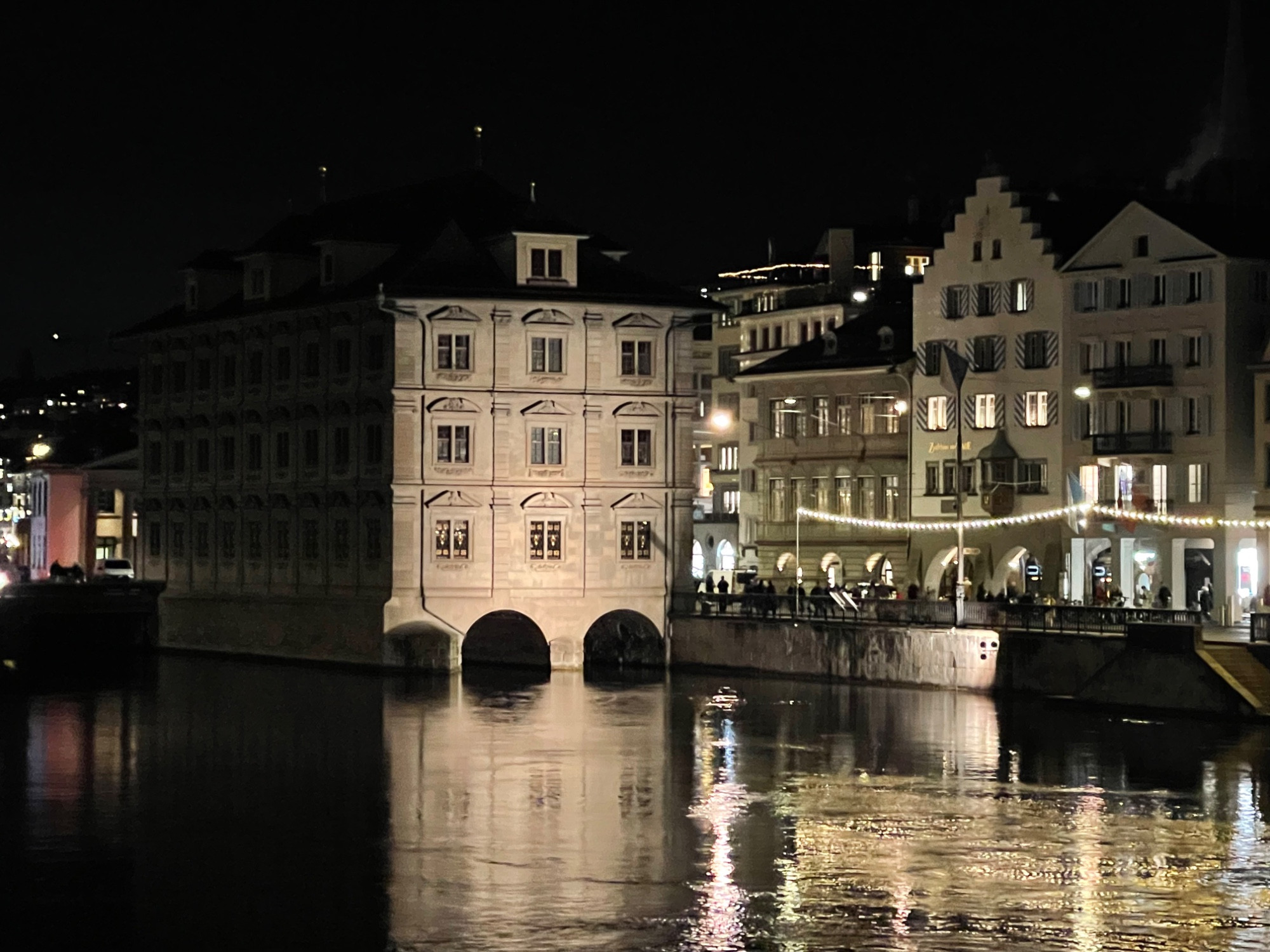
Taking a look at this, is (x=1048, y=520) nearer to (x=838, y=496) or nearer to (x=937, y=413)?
(x=937, y=413)

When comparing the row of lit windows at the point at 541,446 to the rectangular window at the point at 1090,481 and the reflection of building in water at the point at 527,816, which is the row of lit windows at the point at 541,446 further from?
the rectangular window at the point at 1090,481

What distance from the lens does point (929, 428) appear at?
320 feet

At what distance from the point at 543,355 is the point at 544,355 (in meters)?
0.04

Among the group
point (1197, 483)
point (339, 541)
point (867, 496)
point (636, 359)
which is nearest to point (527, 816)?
point (636, 359)

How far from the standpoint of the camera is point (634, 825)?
50.8 meters

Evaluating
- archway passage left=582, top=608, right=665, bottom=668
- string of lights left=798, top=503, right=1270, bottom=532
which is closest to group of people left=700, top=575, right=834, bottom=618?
archway passage left=582, top=608, right=665, bottom=668

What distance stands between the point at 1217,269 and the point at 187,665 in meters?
35.3

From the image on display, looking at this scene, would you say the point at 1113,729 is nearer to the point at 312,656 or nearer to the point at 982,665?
the point at 982,665

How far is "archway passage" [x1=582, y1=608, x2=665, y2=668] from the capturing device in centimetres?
9025

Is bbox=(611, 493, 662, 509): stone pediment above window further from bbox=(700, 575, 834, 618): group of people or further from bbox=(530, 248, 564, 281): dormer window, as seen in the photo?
bbox=(530, 248, 564, 281): dormer window

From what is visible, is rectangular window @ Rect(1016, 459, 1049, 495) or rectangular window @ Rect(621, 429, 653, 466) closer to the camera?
rectangular window @ Rect(621, 429, 653, 466)

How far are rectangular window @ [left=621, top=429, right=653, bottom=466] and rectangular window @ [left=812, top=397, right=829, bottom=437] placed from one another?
532 inches

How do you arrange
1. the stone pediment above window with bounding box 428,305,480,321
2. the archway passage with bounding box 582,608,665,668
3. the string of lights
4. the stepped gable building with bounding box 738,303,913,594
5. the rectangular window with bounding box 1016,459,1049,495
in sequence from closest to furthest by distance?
1. the string of lights
2. the stone pediment above window with bounding box 428,305,480,321
3. the archway passage with bounding box 582,608,665,668
4. the rectangular window with bounding box 1016,459,1049,495
5. the stepped gable building with bounding box 738,303,913,594

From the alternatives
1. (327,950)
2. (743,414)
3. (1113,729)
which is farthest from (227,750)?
(743,414)
